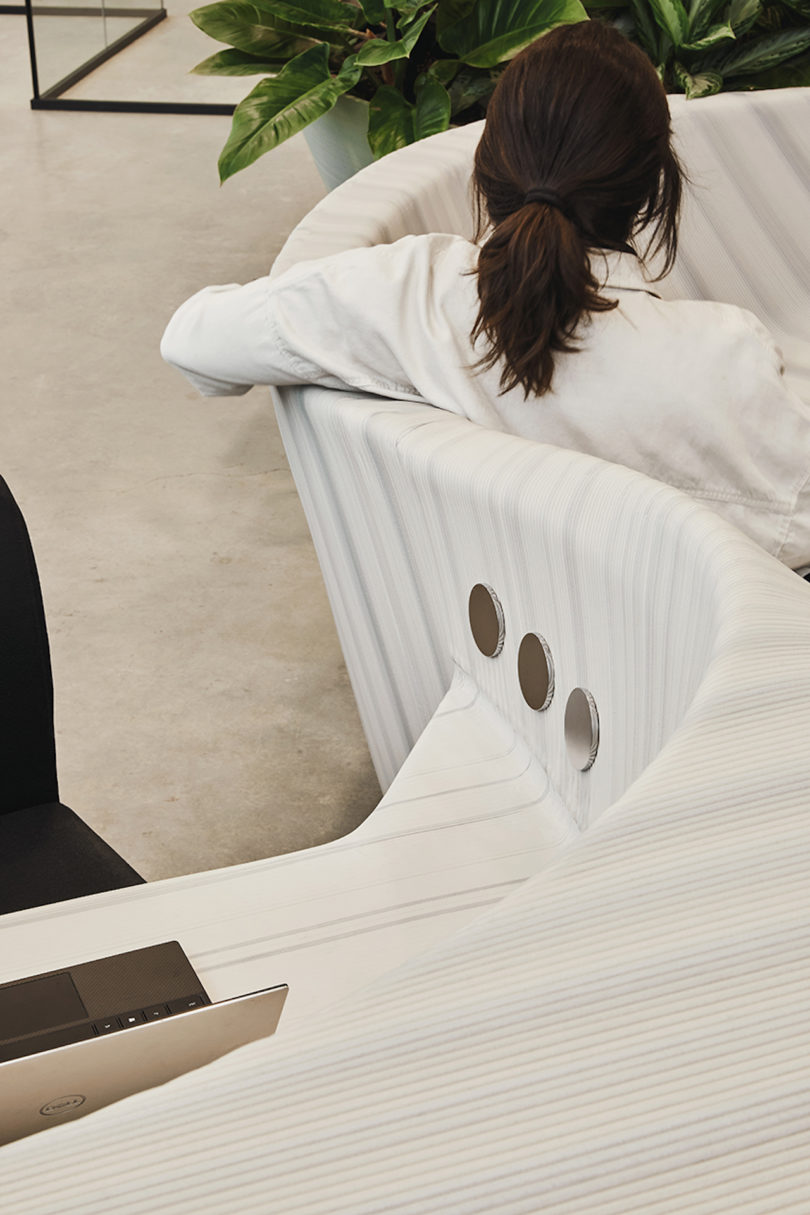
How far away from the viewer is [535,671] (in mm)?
936

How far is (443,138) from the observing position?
1906 mm

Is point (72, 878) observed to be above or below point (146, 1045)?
below

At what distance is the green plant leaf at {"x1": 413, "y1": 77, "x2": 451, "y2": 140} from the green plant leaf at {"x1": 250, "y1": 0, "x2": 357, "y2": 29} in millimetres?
272

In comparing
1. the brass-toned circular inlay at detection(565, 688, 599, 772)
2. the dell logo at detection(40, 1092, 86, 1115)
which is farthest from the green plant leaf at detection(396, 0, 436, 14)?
the dell logo at detection(40, 1092, 86, 1115)

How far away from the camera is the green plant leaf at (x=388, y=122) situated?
2.70m

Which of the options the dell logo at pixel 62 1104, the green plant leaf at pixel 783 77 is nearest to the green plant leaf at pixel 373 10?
the green plant leaf at pixel 783 77

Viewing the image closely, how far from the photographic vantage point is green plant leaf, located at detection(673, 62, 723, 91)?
249 cm

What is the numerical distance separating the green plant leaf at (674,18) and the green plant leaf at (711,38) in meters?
0.02

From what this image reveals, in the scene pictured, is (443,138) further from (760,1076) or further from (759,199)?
(760,1076)

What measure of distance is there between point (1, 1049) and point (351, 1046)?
32cm

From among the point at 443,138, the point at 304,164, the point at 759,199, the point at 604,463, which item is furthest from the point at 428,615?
the point at 304,164

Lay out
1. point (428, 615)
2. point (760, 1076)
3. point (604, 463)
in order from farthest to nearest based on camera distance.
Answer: point (428, 615) < point (604, 463) < point (760, 1076)

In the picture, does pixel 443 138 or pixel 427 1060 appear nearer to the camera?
pixel 427 1060

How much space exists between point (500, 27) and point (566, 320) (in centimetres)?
185
